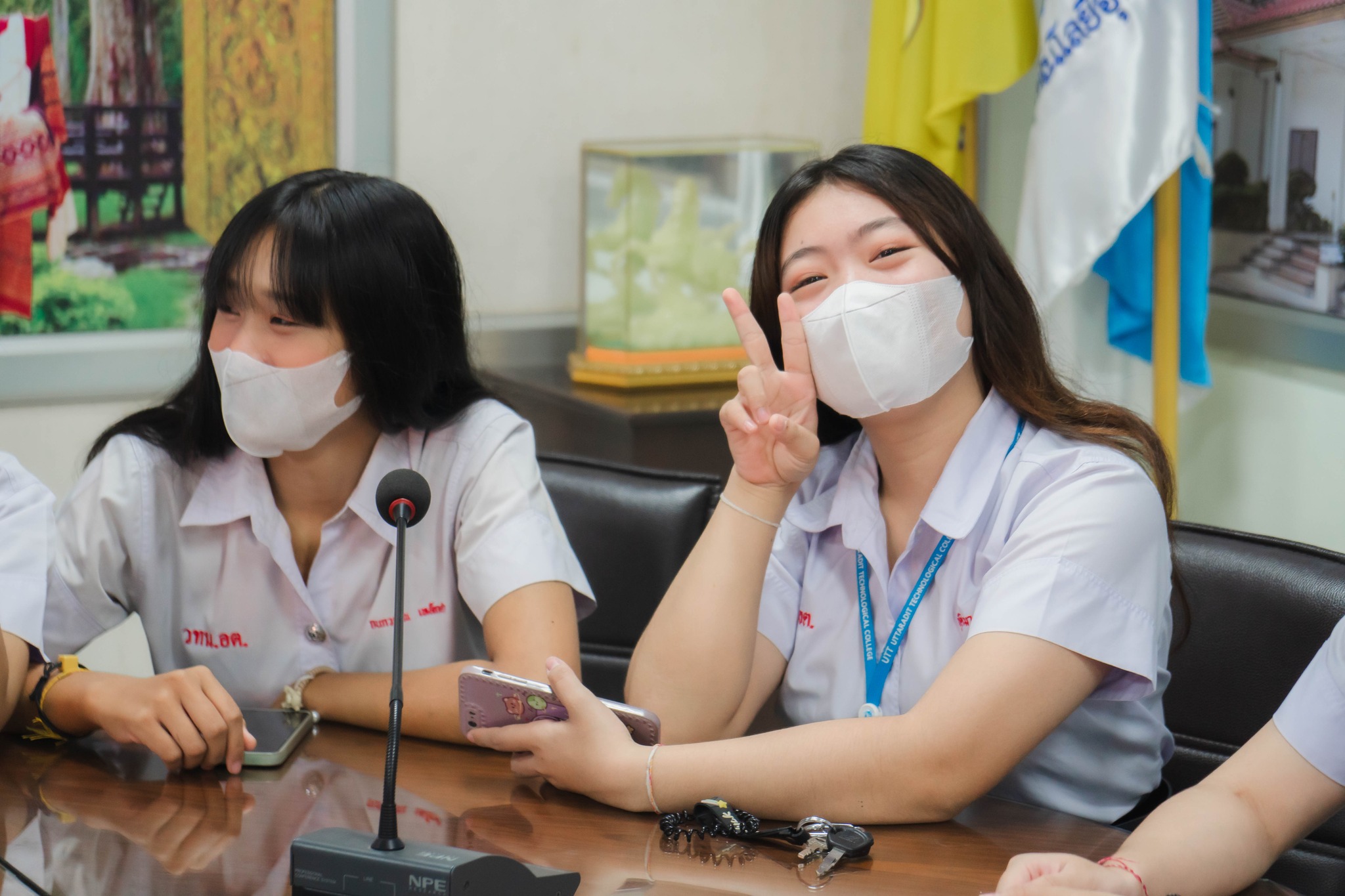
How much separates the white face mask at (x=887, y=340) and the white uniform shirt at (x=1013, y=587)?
10cm

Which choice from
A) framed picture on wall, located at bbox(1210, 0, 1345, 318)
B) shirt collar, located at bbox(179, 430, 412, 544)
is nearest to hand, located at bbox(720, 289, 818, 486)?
shirt collar, located at bbox(179, 430, 412, 544)

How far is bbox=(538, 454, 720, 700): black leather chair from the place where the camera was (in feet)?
6.29

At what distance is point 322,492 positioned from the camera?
→ 68.3 inches

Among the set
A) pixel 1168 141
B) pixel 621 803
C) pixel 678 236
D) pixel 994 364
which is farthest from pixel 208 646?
pixel 1168 141

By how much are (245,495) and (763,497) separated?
68 centimetres

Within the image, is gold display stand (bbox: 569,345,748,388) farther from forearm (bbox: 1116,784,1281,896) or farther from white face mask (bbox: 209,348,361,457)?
forearm (bbox: 1116,784,1281,896)

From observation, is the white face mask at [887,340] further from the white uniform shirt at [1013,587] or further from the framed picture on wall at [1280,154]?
the framed picture on wall at [1280,154]

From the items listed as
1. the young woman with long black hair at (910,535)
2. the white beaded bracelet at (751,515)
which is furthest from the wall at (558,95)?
the white beaded bracelet at (751,515)

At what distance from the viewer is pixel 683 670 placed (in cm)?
149

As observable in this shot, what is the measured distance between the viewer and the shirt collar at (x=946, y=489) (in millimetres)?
1462

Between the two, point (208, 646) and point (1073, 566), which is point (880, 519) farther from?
point (208, 646)

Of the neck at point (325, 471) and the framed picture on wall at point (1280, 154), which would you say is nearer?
the neck at point (325, 471)

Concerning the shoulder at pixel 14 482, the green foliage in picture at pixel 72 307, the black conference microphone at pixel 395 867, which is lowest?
the black conference microphone at pixel 395 867

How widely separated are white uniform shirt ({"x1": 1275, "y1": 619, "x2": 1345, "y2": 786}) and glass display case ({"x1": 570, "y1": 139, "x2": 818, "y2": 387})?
174cm
